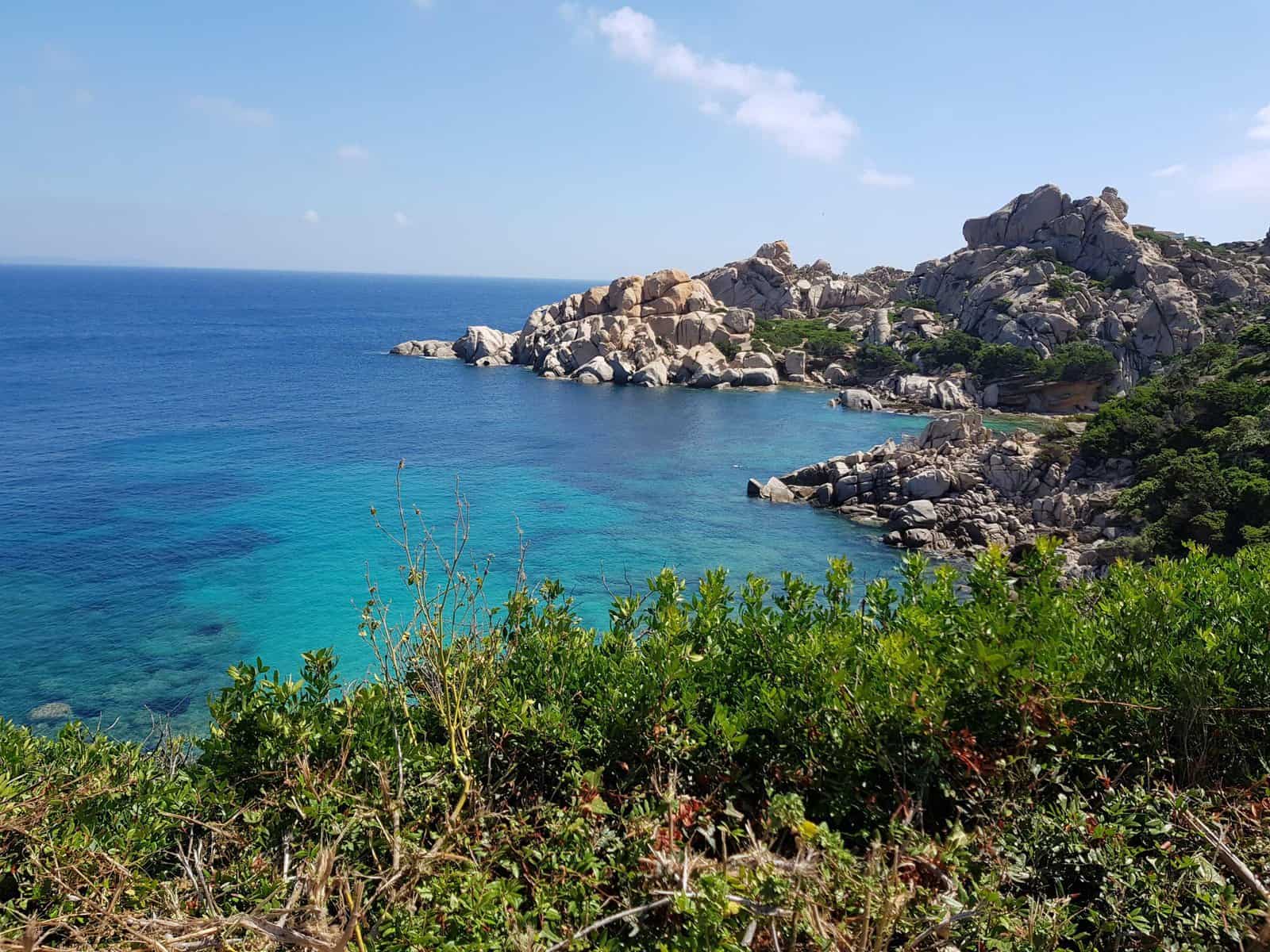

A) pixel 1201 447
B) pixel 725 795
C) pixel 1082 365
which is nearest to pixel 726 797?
pixel 725 795

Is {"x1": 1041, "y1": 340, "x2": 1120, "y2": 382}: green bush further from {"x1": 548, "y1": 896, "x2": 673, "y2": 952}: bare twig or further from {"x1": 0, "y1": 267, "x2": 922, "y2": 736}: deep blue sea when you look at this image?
{"x1": 548, "y1": 896, "x2": 673, "y2": 952}: bare twig

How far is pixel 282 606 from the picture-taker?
26109 millimetres

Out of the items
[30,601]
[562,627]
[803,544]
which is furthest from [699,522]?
[562,627]

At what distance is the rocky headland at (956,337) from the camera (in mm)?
38750

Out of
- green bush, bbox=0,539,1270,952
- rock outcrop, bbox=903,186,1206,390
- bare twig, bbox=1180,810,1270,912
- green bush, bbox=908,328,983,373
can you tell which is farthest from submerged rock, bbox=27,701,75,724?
rock outcrop, bbox=903,186,1206,390

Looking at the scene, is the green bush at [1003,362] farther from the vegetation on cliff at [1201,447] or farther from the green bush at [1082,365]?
the vegetation on cliff at [1201,447]

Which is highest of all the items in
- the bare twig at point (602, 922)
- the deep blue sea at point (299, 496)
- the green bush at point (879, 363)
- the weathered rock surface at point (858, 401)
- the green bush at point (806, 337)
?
the green bush at point (806, 337)

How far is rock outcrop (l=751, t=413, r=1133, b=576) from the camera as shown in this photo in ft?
109

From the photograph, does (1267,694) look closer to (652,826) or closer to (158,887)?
(652,826)

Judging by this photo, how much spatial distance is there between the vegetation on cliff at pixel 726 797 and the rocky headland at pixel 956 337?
1244 inches

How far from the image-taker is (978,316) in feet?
241

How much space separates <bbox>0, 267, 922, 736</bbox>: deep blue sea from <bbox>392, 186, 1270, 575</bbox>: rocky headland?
4.13 metres

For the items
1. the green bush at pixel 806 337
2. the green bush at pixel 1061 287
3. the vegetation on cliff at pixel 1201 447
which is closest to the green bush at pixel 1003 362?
the green bush at pixel 1061 287

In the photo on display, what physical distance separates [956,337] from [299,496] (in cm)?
5537
